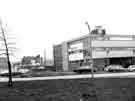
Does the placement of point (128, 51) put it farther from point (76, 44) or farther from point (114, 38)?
point (76, 44)

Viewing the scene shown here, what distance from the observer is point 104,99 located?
9961 millimetres

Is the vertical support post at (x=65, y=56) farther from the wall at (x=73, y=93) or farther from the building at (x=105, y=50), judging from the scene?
the wall at (x=73, y=93)

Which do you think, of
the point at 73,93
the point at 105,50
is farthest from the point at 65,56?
the point at 73,93

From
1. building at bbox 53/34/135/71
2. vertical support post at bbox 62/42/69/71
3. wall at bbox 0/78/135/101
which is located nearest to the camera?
wall at bbox 0/78/135/101

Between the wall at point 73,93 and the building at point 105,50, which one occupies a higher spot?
the building at point 105,50

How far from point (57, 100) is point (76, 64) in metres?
55.2

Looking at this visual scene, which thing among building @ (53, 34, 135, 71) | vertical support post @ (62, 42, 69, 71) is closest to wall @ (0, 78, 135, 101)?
building @ (53, 34, 135, 71)

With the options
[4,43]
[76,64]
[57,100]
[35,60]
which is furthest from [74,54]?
[35,60]

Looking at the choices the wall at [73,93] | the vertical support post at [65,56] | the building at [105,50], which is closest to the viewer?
the wall at [73,93]

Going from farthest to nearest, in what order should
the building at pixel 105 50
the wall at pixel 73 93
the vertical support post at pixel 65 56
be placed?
1. the vertical support post at pixel 65 56
2. the building at pixel 105 50
3. the wall at pixel 73 93

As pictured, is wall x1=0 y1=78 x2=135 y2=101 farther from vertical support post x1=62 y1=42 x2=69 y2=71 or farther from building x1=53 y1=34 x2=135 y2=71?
vertical support post x1=62 y1=42 x2=69 y2=71

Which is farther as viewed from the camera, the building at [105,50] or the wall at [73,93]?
the building at [105,50]

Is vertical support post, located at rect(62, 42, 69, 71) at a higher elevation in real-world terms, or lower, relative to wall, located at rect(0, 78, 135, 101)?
higher

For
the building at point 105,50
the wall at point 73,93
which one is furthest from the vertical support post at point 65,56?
the wall at point 73,93
